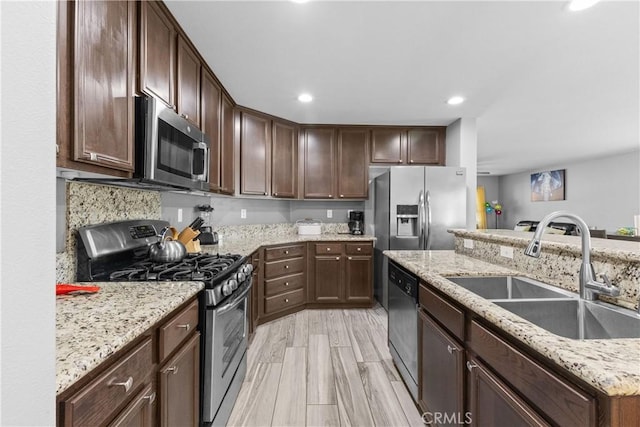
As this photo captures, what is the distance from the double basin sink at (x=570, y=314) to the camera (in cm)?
103

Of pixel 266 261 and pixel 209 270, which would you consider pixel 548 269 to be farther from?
pixel 266 261

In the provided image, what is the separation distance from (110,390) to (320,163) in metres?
3.37

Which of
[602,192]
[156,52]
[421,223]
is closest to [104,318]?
[156,52]

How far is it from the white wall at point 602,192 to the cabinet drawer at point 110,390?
27.3ft

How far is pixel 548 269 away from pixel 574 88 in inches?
92.2

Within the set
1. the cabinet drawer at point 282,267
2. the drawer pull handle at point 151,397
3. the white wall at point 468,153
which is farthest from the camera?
the white wall at point 468,153

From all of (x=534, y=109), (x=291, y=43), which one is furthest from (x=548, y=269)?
(x=534, y=109)

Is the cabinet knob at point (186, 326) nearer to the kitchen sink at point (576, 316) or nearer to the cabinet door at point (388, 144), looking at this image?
the kitchen sink at point (576, 316)

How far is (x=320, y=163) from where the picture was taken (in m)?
3.91

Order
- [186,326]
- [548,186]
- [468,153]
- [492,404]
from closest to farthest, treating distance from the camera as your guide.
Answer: [492,404] < [186,326] < [468,153] < [548,186]

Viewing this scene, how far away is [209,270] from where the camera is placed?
156cm

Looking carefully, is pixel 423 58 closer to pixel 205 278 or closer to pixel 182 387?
pixel 205 278

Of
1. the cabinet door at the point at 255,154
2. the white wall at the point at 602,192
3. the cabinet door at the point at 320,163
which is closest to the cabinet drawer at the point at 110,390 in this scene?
the cabinet door at the point at 255,154

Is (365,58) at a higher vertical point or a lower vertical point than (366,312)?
higher
